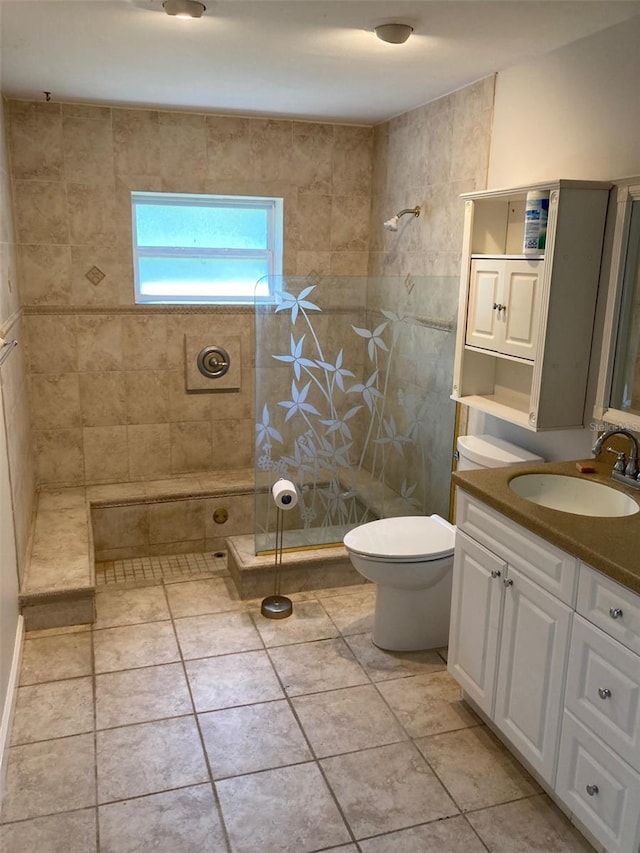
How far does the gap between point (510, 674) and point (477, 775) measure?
356 mm

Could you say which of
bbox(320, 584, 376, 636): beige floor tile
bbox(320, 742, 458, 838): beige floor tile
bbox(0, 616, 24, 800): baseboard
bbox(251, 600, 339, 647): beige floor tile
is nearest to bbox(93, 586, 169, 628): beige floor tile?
bbox(0, 616, 24, 800): baseboard

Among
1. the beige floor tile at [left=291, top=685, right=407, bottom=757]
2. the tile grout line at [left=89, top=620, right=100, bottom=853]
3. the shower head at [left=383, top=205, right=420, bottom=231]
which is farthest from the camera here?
the shower head at [left=383, top=205, right=420, bottom=231]

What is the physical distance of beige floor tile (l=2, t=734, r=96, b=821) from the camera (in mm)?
2125

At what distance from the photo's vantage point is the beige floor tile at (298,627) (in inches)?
121

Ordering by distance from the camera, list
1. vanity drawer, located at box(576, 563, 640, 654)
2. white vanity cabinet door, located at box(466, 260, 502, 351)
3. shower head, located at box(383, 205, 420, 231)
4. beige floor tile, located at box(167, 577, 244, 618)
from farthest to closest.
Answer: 1. shower head, located at box(383, 205, 420, 231)
2. beige floor tile, located at box(167, 577, 244, 618)
3. white vanity cabinet door, located at box(466, 260, 502, 351)
4. vanity drawer, located at box(576, 563, 640, 654)

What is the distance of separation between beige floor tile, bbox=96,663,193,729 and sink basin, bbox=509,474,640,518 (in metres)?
1.45

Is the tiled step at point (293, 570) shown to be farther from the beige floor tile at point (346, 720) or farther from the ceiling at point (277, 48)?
the ceiling at point (277, 48)

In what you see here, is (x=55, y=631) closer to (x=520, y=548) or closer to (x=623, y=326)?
(x=520, y=548)

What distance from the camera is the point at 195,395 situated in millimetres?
4352

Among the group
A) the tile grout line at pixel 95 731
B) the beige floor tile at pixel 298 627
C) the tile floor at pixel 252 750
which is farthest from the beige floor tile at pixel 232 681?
the tile grout line at pixel 95 731

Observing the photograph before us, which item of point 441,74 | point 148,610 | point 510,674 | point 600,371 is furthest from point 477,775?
point 441,74

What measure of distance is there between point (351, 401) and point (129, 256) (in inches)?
64.0

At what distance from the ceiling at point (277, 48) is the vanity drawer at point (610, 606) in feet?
5.64

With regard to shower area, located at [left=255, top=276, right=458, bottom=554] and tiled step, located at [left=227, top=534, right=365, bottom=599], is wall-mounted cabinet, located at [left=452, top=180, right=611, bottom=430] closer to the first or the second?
shower area, located at [left=255, top=276, right=458, bottom=554]
